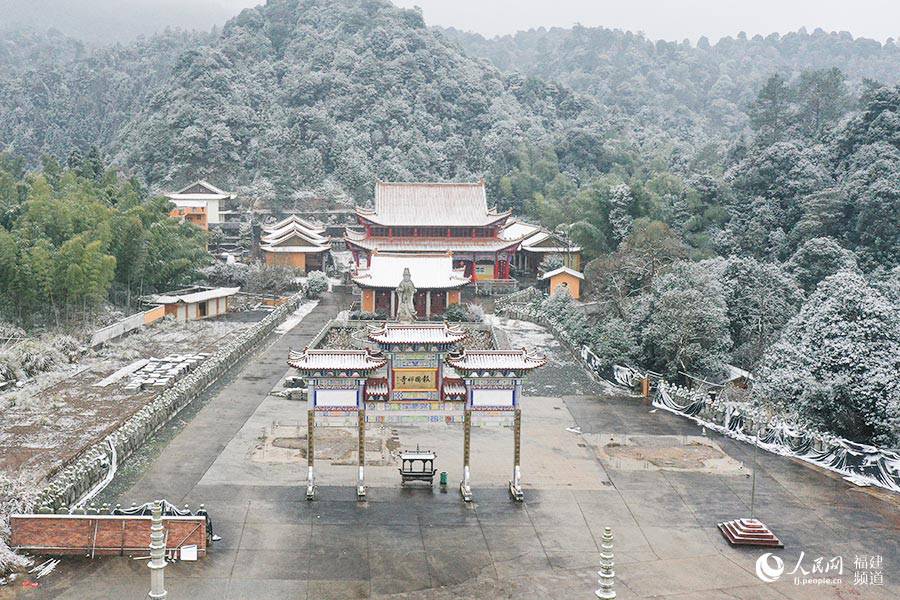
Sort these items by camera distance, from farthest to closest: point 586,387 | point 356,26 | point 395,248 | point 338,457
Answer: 1. point 356,26
2. point 395,248
3. point 586,387
4. point 338,457

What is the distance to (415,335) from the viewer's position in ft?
59.8

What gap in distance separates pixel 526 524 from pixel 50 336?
67.8ft

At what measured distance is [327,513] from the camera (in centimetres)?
1669

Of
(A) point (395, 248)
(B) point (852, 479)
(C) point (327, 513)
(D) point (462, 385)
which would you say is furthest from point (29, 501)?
(A) point (395, 248)

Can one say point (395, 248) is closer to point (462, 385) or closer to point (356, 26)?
point (462, 385)

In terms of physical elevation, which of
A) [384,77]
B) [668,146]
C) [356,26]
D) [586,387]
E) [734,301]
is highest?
[356,26]

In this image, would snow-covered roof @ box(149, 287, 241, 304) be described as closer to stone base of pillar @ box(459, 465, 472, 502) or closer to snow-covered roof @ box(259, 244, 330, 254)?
snow-covered roof @ box(259, 244, 330, 254)

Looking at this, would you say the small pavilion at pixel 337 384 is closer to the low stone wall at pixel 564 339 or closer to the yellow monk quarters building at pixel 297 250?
the low stone wall at pixel 564 339

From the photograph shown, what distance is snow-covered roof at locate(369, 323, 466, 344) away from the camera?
18.0 metres

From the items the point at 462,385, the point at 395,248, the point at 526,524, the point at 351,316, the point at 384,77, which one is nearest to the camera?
the point at 526,524

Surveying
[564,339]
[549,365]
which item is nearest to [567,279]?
[564,339]

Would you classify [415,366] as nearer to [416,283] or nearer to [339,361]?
[339,361]

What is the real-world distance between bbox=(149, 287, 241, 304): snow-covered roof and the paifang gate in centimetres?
2097

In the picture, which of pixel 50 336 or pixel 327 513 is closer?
pixel 327 513
